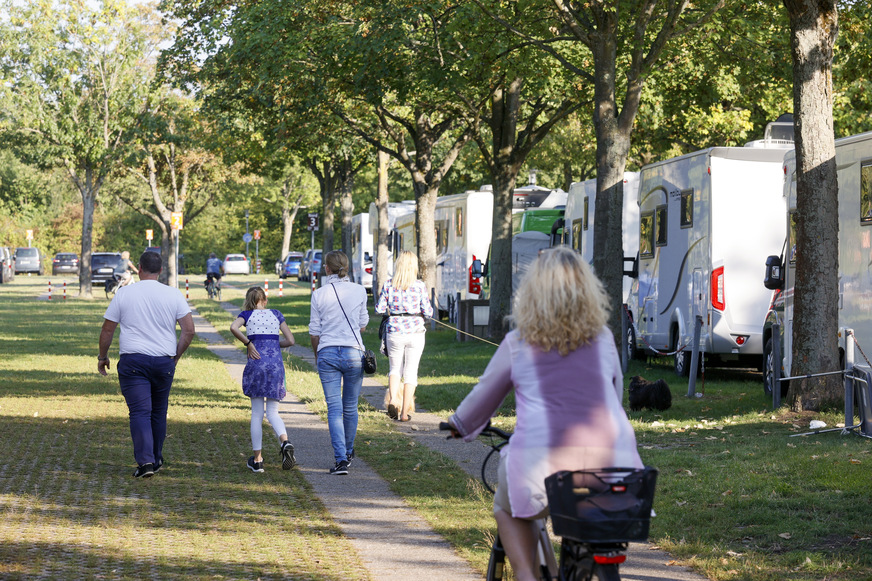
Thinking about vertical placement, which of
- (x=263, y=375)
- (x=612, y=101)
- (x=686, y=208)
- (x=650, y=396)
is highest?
(x=612, y=101)

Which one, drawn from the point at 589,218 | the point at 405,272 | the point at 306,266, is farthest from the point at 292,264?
the point at 405,272

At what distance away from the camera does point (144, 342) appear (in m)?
9.45

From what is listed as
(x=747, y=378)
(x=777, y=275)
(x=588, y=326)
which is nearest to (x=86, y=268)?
(x=747, y=378)

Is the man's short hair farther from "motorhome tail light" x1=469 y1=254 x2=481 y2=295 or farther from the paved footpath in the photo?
"motorhome tail light" x1=469 y1=254 x2=481 y2=295

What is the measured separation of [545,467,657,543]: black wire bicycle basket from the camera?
3863 millimetres

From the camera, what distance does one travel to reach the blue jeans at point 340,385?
383 inches

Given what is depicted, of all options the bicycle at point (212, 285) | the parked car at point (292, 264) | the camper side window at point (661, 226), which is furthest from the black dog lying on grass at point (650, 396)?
the parked car at point (292, 264)

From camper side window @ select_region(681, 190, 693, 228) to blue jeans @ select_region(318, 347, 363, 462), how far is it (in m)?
8.18

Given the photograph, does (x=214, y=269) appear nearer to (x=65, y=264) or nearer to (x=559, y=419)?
(x=65, y=264)

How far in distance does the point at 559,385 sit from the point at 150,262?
5946 millimetres

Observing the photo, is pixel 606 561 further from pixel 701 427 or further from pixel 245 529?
pixel 701 427

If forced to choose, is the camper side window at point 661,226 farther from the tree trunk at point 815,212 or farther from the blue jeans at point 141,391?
the blue jeans at point 141,391

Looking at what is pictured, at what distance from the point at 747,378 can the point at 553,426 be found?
14450mm

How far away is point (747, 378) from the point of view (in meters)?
17.9
